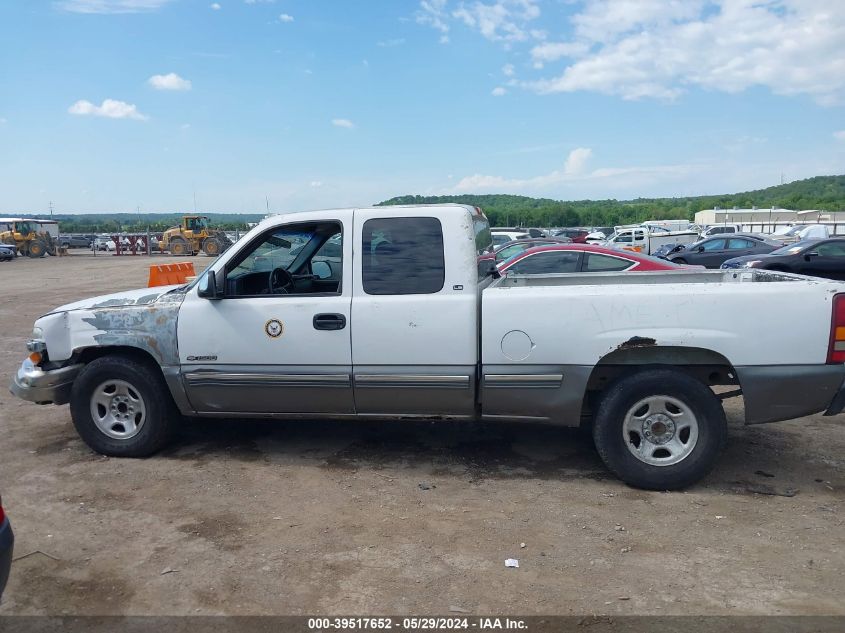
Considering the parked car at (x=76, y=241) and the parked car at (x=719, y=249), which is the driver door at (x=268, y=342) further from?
the parked car at (x=76, y=241)

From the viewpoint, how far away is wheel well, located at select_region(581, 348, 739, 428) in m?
4.53

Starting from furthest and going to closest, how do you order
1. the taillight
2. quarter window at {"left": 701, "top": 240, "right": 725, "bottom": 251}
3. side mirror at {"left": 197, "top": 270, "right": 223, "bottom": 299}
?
quarter window at {"left": 701, "top": 240, "right": 725, "bottom": 251} < side mirror at {"left": 197, "top": 270, "right": 223, "bottom": 299} < the taillight

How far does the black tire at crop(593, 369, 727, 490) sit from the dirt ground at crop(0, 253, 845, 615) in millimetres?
143

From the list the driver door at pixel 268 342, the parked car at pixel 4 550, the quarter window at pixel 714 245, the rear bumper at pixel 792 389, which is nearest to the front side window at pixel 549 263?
Answer: the driver door at pixel 268 342

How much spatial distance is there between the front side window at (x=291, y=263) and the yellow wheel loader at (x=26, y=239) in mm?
44398

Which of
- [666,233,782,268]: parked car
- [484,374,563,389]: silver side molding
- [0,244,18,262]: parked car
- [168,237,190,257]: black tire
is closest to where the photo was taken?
[484,374,563,389]: silver side molding

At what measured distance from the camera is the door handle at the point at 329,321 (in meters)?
4.85

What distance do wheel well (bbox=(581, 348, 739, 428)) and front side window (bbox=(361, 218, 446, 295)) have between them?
50.9 inches

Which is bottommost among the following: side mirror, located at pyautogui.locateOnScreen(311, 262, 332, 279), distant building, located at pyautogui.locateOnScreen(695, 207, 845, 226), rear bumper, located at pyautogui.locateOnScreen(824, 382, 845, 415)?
rear bumper, located at pyautogui.locateOnScreen(824, 382, 845, 415)

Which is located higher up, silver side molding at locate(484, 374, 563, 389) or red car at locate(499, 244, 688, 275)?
red car at locate(499, 244, 688, 275)

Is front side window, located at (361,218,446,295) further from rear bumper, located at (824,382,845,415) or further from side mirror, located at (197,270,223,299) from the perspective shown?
rear bumper, located at (824,382,845,415)

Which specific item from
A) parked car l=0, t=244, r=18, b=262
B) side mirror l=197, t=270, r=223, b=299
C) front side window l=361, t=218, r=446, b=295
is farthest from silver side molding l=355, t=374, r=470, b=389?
parked car l=0, t=244, r=18, b=262

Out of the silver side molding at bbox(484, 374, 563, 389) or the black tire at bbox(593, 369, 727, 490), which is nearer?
the black tire at bbox(593, 369, 727, 490)

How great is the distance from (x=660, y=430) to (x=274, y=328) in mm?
2819
